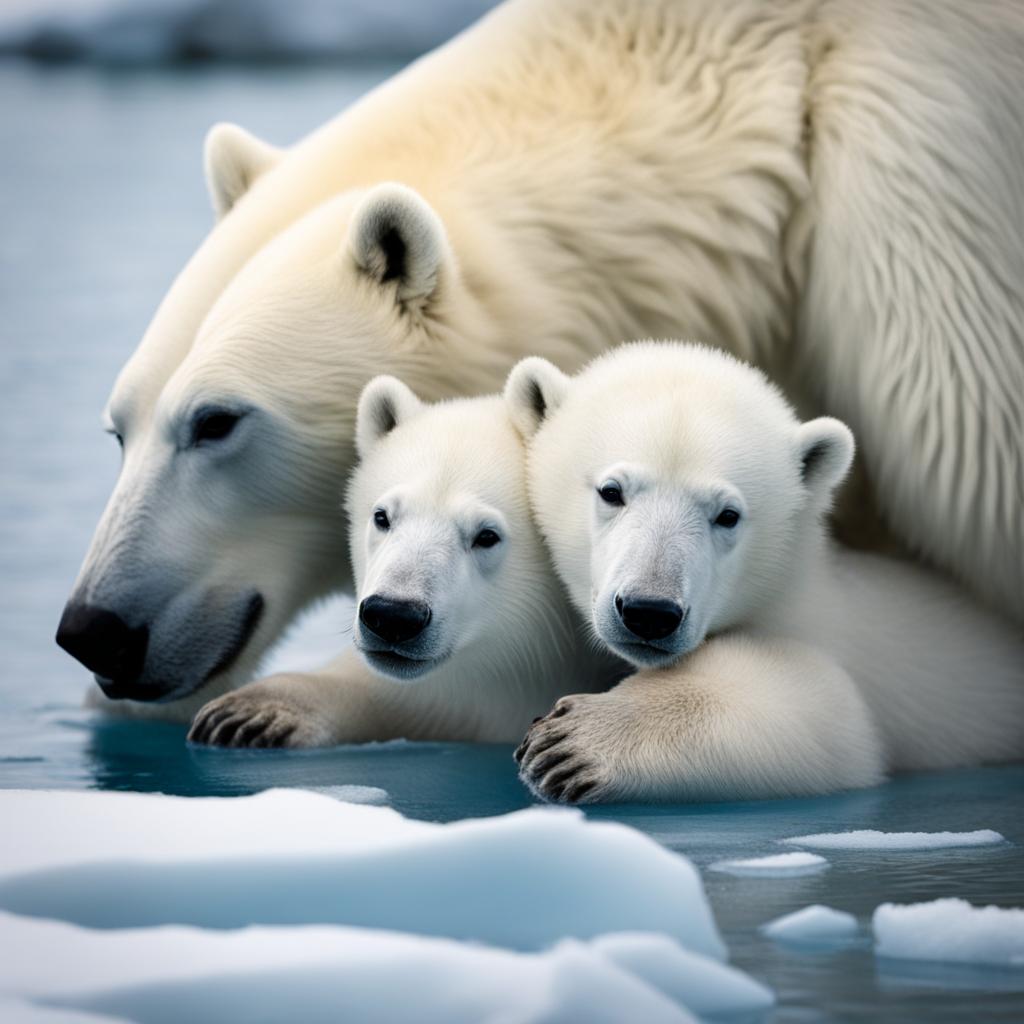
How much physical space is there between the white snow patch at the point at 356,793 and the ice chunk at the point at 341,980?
0.95 m

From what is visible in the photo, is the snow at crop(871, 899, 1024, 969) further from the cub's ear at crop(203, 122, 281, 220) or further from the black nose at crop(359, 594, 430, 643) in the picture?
the cub's ear at crop(203, 122, 281, 220)

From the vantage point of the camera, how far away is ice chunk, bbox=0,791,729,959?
2098mm

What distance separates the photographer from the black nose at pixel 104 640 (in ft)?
11.1

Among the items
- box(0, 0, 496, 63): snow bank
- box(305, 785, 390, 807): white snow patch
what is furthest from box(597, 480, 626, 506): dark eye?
box(0, 0, 496, 63): snow bank

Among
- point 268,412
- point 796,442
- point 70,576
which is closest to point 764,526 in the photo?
point 796,442

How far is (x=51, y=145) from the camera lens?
14773mm

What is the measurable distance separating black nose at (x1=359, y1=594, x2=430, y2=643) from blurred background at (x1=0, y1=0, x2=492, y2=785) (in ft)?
2.04

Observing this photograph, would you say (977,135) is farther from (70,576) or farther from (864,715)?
(70,576)

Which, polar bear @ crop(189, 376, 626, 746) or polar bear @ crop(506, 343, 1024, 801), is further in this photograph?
polar bear @ crop(189, 376, 626, 746)

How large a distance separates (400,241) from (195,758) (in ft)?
3.03

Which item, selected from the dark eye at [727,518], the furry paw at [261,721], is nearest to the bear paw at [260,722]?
the furry paw at [261,721]

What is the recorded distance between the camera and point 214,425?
11.4 feet

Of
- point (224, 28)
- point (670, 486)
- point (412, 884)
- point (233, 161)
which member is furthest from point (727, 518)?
point (224, 28)

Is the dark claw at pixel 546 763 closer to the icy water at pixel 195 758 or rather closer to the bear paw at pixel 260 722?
the icy water at pixel 195 758
